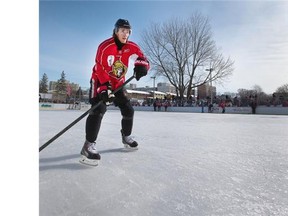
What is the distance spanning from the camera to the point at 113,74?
2137 mm

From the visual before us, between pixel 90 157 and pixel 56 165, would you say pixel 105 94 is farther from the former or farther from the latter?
pixel 56 165

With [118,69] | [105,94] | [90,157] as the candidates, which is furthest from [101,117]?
[118,69]

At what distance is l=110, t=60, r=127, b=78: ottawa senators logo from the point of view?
2111mm

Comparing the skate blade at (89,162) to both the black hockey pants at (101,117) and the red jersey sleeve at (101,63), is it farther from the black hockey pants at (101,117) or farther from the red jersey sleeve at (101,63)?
the red jersey sleeve at (101,63)

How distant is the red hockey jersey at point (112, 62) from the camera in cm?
197

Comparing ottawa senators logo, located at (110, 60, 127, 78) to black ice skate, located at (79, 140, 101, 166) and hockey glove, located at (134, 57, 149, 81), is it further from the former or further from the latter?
black ice skate, located at (79, 140, 101, 166)

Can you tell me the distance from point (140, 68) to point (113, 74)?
26cm

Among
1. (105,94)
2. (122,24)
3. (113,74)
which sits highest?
(122,24)

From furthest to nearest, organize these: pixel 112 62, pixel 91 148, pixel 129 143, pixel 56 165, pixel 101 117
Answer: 1. pixel 129 143
2. pixel 112 62
3. pixel 101 117
4. pixel 91 148
5. pixel 56 165

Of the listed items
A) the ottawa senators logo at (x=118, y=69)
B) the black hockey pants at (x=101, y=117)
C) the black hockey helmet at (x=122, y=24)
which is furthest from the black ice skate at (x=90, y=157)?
the black hockey helmet at (x=122, y=24)

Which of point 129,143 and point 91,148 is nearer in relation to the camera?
point 91,148

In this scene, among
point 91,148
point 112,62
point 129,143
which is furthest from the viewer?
point 129,143
